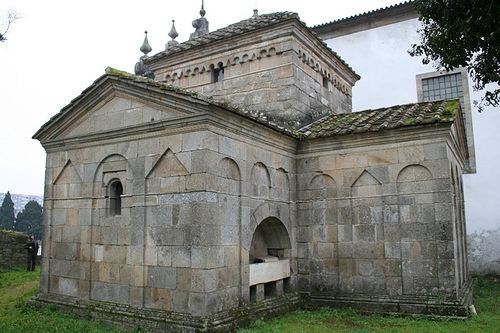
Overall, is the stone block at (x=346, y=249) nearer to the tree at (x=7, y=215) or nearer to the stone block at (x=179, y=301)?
the stone block at (x=179, y=301)

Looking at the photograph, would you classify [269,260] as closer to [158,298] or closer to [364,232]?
[364,232]

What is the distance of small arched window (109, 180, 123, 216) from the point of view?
8414 mm

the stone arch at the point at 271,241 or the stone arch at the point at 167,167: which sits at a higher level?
the stone arch at the point at 167,167

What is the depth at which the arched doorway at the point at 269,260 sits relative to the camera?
8.34 metres

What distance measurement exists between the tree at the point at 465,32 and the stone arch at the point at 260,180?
3.70 metres

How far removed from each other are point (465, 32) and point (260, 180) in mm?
4324

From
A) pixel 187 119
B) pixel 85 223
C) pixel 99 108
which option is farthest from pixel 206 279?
pixel 99 108

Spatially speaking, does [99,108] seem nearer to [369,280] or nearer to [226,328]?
[226,328]

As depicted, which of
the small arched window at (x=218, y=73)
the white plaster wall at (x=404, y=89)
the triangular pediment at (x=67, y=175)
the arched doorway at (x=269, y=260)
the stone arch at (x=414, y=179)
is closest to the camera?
the arched doorway at (x=269, y=260)

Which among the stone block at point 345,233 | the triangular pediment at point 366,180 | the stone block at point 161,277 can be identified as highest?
the triangular pediment at point 366,180

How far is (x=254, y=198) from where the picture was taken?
829 centimetres

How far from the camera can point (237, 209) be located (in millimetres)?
7766

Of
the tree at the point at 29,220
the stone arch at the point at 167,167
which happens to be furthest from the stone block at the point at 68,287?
the tree at the point at 29,220

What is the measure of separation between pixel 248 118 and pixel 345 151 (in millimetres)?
2563
